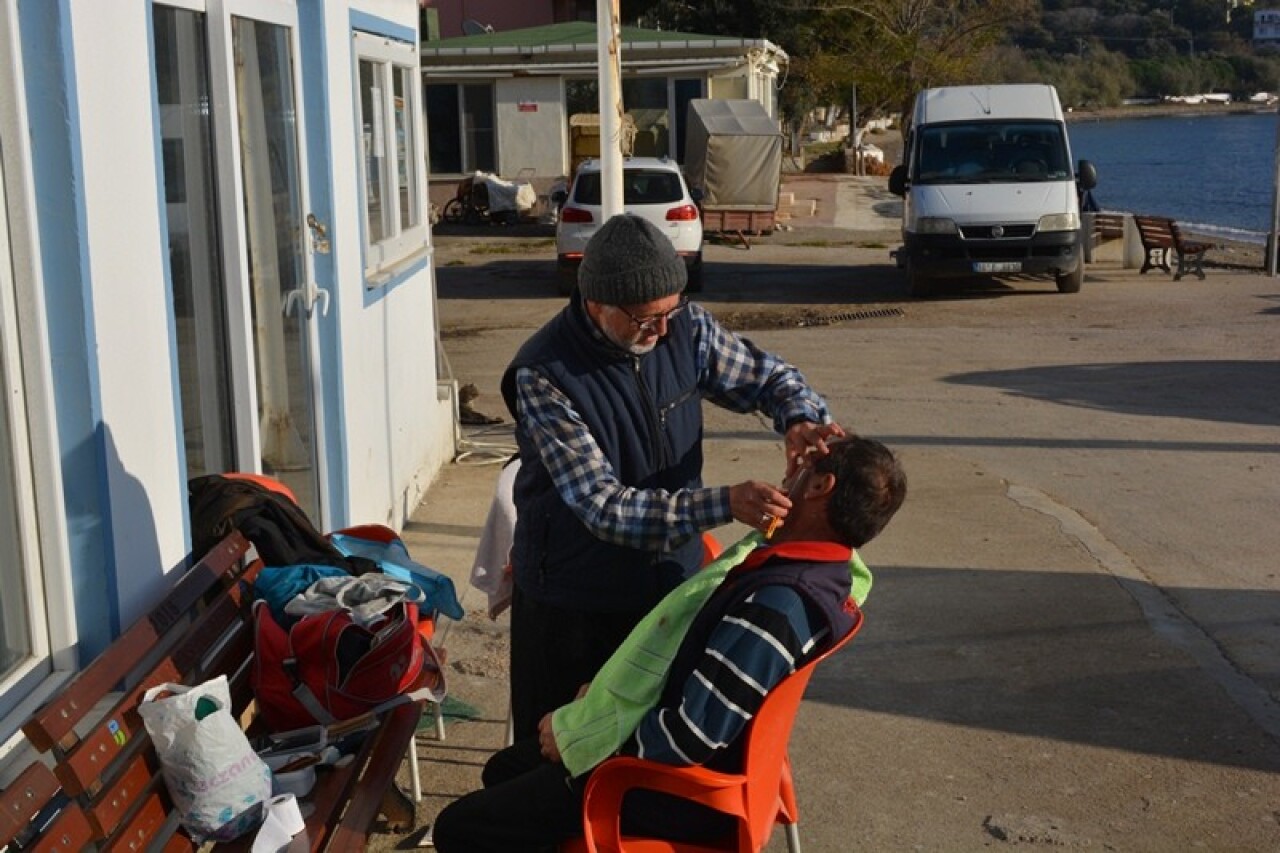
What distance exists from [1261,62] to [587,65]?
115 meters

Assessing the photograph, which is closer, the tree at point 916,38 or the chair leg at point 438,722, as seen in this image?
the chair leg at point 438,722

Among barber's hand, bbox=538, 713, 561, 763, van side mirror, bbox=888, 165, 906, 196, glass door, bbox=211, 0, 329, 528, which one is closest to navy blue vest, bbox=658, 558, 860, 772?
barber's hand, bbox=538, 713, 561, 763

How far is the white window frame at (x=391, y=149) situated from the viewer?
761cm

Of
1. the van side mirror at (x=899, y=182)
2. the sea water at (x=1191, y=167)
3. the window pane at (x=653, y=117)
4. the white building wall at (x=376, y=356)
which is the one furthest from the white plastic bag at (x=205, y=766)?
the window pane at (x=653, y=117)

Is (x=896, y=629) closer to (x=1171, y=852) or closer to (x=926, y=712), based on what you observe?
(x=926, y=712)

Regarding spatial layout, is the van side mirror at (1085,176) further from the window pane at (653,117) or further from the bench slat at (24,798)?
the bench slat at (24,798)

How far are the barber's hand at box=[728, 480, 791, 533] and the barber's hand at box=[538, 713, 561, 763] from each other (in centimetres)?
62

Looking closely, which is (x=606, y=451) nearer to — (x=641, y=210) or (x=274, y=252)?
(x=274, y=252)

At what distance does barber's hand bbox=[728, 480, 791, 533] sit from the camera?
3.46 m

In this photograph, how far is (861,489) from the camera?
3.54 metres

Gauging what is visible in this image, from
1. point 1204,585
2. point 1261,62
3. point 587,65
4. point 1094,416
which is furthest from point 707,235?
point 1261,62

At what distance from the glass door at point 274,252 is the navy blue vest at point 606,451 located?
204 centimetres

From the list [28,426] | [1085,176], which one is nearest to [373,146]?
[28,426]

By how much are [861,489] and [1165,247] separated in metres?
19.7
